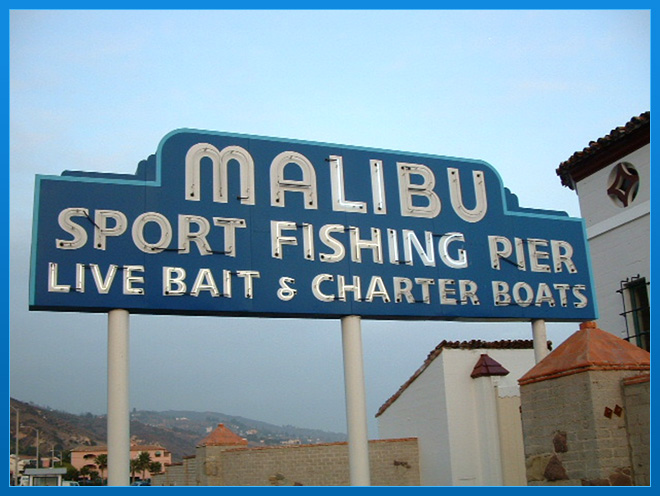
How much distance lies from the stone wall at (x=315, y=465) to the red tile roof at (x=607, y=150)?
7.30 metres

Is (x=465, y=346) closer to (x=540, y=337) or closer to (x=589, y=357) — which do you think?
(x=540, y=337)

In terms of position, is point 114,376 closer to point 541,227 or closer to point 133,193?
point 133,193

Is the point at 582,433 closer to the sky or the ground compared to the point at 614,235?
closer to the ground

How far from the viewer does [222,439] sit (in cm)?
2064

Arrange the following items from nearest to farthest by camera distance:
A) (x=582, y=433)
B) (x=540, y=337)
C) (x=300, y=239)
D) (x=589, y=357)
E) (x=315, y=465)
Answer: (x=582, y=433)
(x=589, y=357)
(x=300, y=239)
(x=540, y=337)
(x=315, y=465)

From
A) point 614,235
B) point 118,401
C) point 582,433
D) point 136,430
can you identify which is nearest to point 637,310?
point 614,235

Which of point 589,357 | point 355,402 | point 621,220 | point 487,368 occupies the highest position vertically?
point 621,220

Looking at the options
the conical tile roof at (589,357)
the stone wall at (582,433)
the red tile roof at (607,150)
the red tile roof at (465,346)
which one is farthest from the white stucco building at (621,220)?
the stone wall at (582,433)

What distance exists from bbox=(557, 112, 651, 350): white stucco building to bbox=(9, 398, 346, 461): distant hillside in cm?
6230

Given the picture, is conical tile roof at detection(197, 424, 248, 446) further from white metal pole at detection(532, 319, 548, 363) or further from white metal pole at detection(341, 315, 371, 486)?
white metal pole at detection(532, 319, 548, 363)

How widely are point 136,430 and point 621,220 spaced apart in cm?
9754

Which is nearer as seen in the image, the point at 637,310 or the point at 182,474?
the point at 637,310

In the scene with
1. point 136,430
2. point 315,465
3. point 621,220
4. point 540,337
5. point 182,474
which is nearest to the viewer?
point 540,337

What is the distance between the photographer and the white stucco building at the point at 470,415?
17719 millimetres
